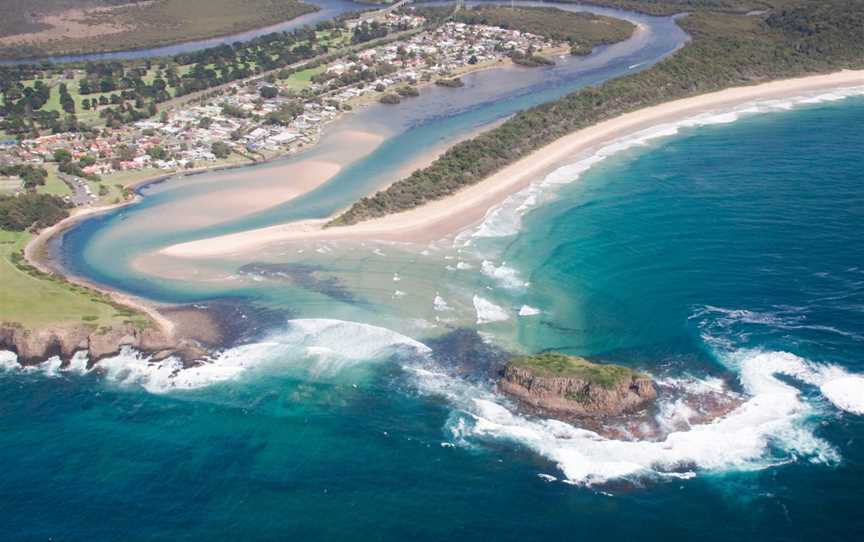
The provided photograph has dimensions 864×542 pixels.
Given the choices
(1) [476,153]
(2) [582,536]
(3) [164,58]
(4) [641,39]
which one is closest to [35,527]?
(2) [582,536]

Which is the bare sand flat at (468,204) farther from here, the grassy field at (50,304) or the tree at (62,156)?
the tree at (62,156)

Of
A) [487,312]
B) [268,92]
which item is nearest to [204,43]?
[268,92]

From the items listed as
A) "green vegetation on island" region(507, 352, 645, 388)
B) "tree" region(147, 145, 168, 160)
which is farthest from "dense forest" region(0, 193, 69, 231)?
"green vegetation on island" region(507, 352, 645, 388)

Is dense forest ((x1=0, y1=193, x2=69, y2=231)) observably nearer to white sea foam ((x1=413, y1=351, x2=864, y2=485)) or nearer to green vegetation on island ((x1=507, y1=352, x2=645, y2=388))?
white sea foam ((x1=413, y1=351, x2=864, y2=485))

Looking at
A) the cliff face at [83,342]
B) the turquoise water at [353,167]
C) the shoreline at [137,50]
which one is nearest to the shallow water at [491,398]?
the cliff face at [83,342]

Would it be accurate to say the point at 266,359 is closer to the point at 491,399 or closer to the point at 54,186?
the point at 491,399

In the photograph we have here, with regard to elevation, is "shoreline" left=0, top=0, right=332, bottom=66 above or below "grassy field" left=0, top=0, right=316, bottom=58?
below
